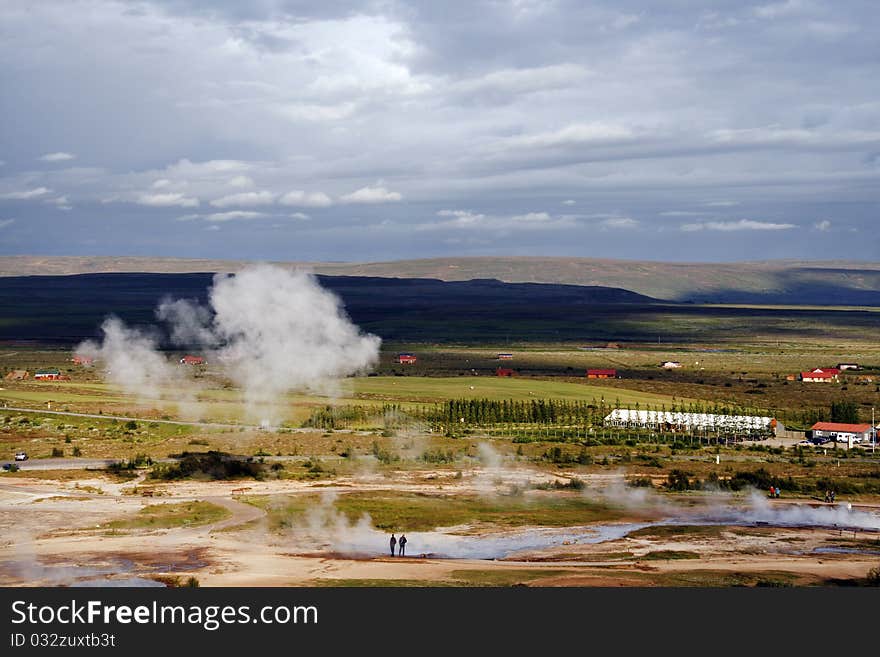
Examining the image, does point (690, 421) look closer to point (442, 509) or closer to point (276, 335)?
point (276, 335)

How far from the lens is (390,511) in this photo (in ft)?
Answer: 225

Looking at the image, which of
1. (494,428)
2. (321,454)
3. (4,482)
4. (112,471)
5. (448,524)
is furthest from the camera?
(494,428)

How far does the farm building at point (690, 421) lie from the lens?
353 feet

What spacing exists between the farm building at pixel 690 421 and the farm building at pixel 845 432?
5.06 metres

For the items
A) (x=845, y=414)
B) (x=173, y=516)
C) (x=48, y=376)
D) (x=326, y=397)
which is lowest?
(x=173, y=516)

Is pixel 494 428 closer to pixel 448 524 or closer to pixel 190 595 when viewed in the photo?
pixel 448 524

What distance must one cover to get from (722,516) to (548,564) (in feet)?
61.2

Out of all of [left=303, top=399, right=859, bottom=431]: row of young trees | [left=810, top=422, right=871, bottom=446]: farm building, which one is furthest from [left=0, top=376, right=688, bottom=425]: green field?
[left=810, top=422, right=871, bottom=446]: farm building

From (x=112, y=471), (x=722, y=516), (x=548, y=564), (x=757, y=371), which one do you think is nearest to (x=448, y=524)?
(x=548, y=564)

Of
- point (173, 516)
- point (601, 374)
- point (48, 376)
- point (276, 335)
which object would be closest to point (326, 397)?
point (276, 335)

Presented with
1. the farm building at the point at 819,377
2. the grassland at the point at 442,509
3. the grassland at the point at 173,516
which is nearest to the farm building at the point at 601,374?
the farm building at the point at 819,377

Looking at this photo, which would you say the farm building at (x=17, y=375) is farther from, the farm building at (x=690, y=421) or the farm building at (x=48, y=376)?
the farm building at (x=690, y=421)

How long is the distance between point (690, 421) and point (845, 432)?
15.6 metres

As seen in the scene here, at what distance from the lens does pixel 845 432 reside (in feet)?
338
